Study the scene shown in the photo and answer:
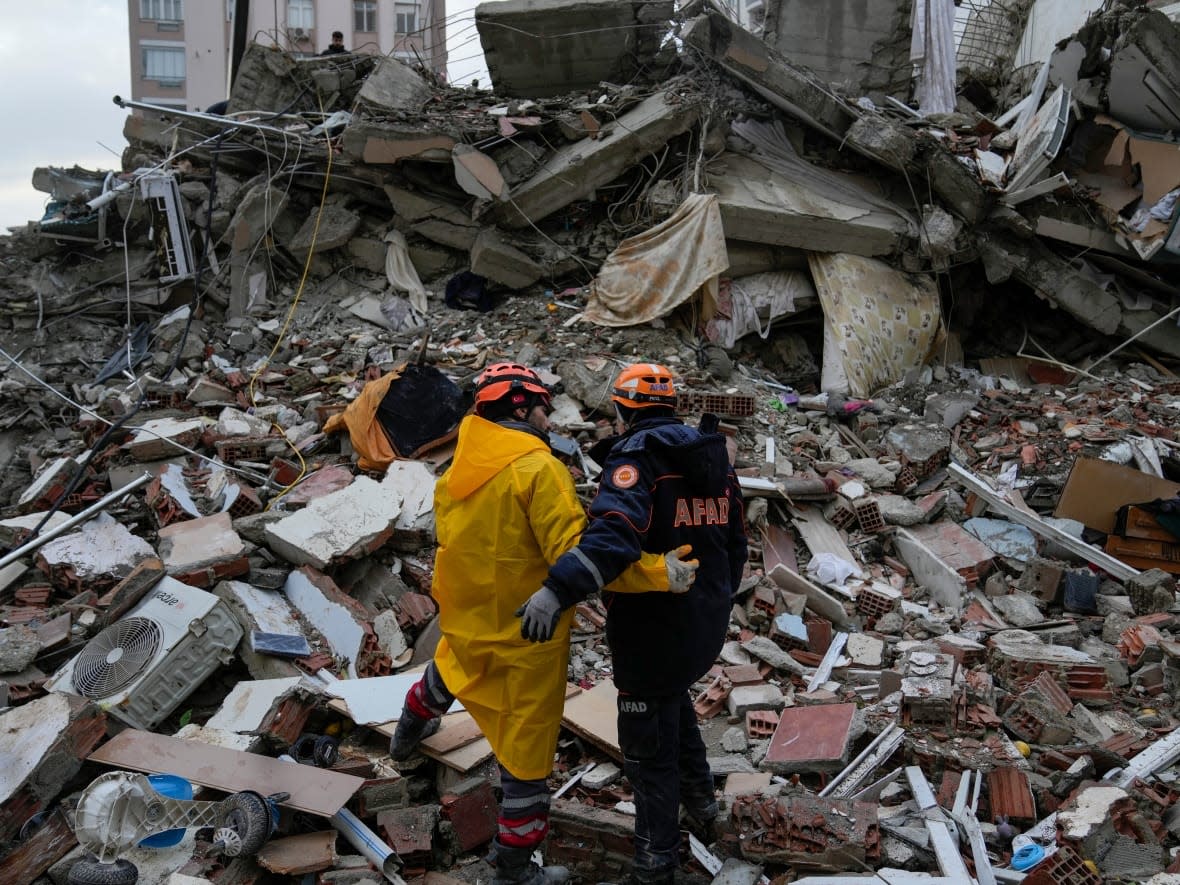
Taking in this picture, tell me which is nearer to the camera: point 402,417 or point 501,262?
point 402,417

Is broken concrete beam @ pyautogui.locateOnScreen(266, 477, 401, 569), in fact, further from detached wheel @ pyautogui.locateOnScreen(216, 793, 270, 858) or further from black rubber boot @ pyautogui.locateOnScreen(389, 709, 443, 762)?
detached wheel @ pyautogui.locateOnScreen(216, 793, 270, 858)

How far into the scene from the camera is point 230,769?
9.87ft

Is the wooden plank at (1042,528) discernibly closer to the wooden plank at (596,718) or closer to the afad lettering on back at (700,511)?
the wooden plank at (596,718)

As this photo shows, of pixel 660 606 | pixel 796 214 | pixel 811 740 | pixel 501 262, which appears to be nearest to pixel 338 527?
pixel 660 606

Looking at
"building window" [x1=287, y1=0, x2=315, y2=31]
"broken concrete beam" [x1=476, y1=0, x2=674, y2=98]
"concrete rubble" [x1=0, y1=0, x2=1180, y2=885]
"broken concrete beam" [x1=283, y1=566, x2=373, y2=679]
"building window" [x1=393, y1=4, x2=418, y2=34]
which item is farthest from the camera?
"building window" [x1=393, y1=4, x2=418, y2=34]

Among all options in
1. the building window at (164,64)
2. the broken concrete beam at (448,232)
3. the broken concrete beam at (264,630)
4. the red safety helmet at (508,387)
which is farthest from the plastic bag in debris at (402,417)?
the building window at (164,64)

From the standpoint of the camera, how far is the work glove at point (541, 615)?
Result: 7.93 feet

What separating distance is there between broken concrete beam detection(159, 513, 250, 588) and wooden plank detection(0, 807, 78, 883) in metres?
1.45

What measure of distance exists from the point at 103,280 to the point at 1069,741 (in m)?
9.77

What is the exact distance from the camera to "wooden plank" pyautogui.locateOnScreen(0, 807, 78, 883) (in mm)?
2689

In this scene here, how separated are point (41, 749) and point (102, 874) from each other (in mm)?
561

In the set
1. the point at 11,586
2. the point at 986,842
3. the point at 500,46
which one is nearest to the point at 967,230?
the point at 500,46

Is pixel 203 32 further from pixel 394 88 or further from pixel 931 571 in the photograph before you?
pixel 931 571

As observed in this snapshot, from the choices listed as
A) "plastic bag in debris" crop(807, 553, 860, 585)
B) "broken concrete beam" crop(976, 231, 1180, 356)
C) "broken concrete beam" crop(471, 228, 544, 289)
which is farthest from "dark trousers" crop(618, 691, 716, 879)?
"broken concrete beam" crop(976, 231, 1180, 356)
